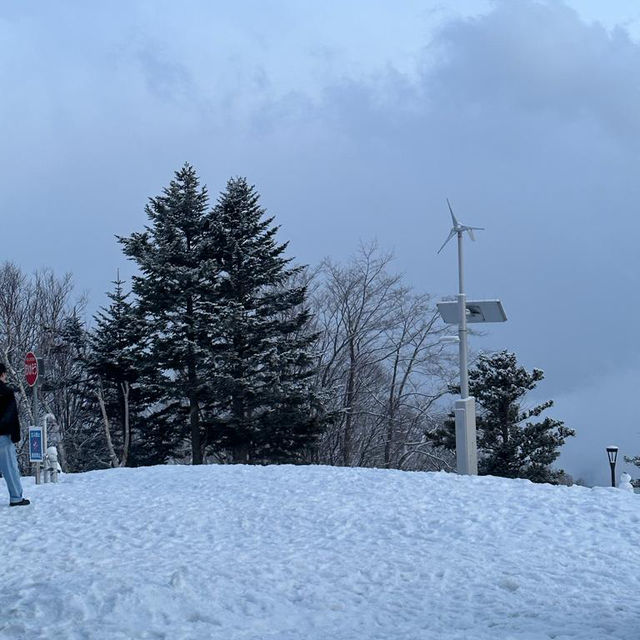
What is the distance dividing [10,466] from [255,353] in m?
21.6

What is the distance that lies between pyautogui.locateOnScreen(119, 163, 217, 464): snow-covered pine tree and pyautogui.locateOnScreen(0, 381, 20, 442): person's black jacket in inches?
801

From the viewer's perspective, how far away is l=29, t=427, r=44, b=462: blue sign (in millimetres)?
15633

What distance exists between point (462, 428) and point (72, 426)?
31.3m

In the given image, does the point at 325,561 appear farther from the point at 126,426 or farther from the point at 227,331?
the point at 126,426

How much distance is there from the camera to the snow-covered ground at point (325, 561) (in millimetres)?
6883

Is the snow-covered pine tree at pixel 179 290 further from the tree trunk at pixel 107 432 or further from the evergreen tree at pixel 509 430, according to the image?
the evergreen tree at pixel 509 430

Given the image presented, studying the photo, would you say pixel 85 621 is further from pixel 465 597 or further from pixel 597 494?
pixel 597 494

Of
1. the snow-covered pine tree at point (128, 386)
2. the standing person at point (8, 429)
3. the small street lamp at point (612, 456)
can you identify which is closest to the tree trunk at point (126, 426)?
the snow-covered pine tree at point (128, 386)

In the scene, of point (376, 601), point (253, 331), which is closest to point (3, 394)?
point (376, 601)

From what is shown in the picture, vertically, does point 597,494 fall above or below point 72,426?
below

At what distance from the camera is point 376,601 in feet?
24.8

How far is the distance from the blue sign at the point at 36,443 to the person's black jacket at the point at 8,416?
12.4ft

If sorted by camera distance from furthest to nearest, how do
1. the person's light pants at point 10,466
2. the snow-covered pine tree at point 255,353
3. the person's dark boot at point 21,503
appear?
the snow-covered pine tree at point 255,353
the person's dark boot at point 21,503
the person's light pants at point 10,466

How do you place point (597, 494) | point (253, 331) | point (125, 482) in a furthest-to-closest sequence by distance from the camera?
1. point (253, 331)
2. point (125, 482)
3. point (597, 494)
